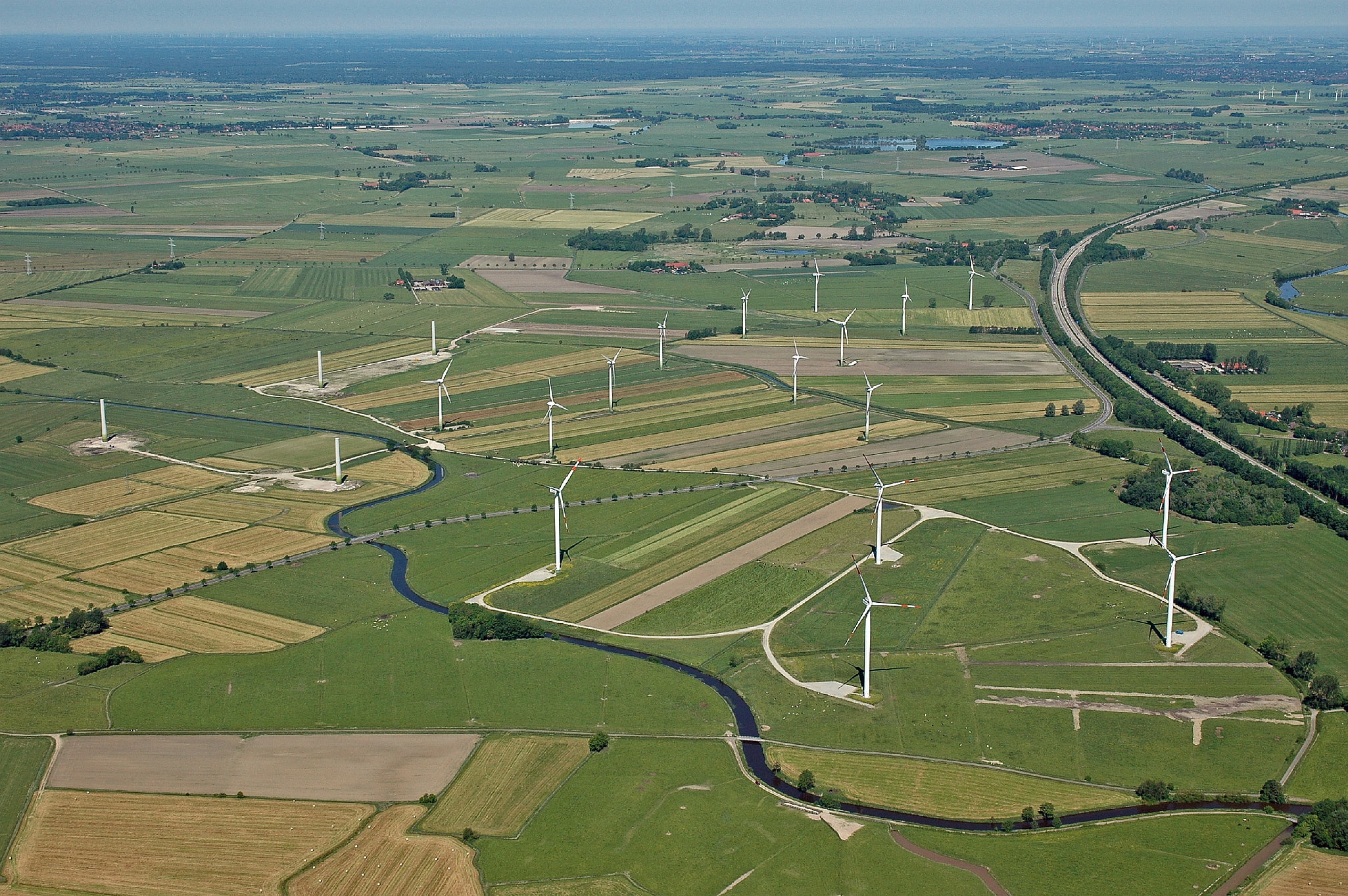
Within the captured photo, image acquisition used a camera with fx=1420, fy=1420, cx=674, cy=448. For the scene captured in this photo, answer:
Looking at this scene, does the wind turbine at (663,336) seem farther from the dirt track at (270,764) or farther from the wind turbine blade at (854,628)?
the dirt track at (270,764)

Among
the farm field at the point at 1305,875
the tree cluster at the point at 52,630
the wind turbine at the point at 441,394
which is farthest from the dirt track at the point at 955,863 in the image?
the wind turbine at the point at 441,394

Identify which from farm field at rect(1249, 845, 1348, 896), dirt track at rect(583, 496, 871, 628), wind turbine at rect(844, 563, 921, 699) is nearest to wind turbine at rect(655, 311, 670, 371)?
dirt track at rect(583, 496, 871, 628)

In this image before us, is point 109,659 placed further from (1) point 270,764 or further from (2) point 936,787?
(2) point 936,787

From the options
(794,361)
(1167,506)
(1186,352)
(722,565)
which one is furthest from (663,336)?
(1167,506)

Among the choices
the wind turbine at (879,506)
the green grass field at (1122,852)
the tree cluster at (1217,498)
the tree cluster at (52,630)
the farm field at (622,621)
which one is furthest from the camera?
the tree cluster at (1217,498)

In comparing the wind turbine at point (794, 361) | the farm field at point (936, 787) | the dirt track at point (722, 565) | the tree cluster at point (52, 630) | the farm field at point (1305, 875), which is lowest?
the farm field at point (1305, 875)

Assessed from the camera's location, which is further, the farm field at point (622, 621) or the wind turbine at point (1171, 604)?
the wind turbine at point (1171, 604)

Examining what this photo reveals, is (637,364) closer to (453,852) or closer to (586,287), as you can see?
(586,287)
